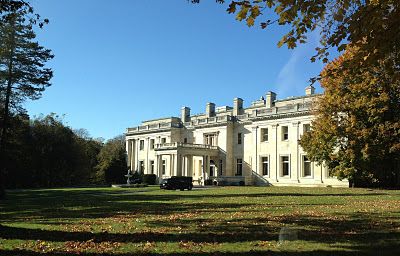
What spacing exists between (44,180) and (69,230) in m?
60.6

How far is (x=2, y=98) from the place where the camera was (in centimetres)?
3472

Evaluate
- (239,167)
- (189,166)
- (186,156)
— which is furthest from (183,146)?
(239,167)

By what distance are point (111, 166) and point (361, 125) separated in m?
48.6

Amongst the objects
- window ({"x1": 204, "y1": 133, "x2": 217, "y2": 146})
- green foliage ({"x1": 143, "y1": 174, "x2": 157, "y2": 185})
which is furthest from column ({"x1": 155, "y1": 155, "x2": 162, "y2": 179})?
window ({"x1": 204, "y1": 133, "x2": 217, "y2": 146})

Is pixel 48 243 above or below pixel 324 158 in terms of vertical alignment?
below

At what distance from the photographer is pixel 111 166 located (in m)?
75.6

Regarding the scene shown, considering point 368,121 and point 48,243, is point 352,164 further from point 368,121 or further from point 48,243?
point 48,243

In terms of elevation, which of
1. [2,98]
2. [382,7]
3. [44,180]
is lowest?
[44,180]

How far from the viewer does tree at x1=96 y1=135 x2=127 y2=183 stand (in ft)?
246

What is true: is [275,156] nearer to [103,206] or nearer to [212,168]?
[212,168]

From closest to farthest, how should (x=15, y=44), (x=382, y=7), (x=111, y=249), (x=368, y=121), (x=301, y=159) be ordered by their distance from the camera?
1. (x=382, y=7)
2. (x=111, y=249)
3. (x=15, y=44)
4. (x=368, y=121)
5. (x=301, y=159)

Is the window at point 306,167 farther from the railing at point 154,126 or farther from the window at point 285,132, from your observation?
the railing at point 154,126

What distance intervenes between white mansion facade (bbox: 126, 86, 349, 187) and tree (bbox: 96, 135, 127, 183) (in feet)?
15.1

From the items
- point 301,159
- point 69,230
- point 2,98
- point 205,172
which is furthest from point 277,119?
point 69,230
